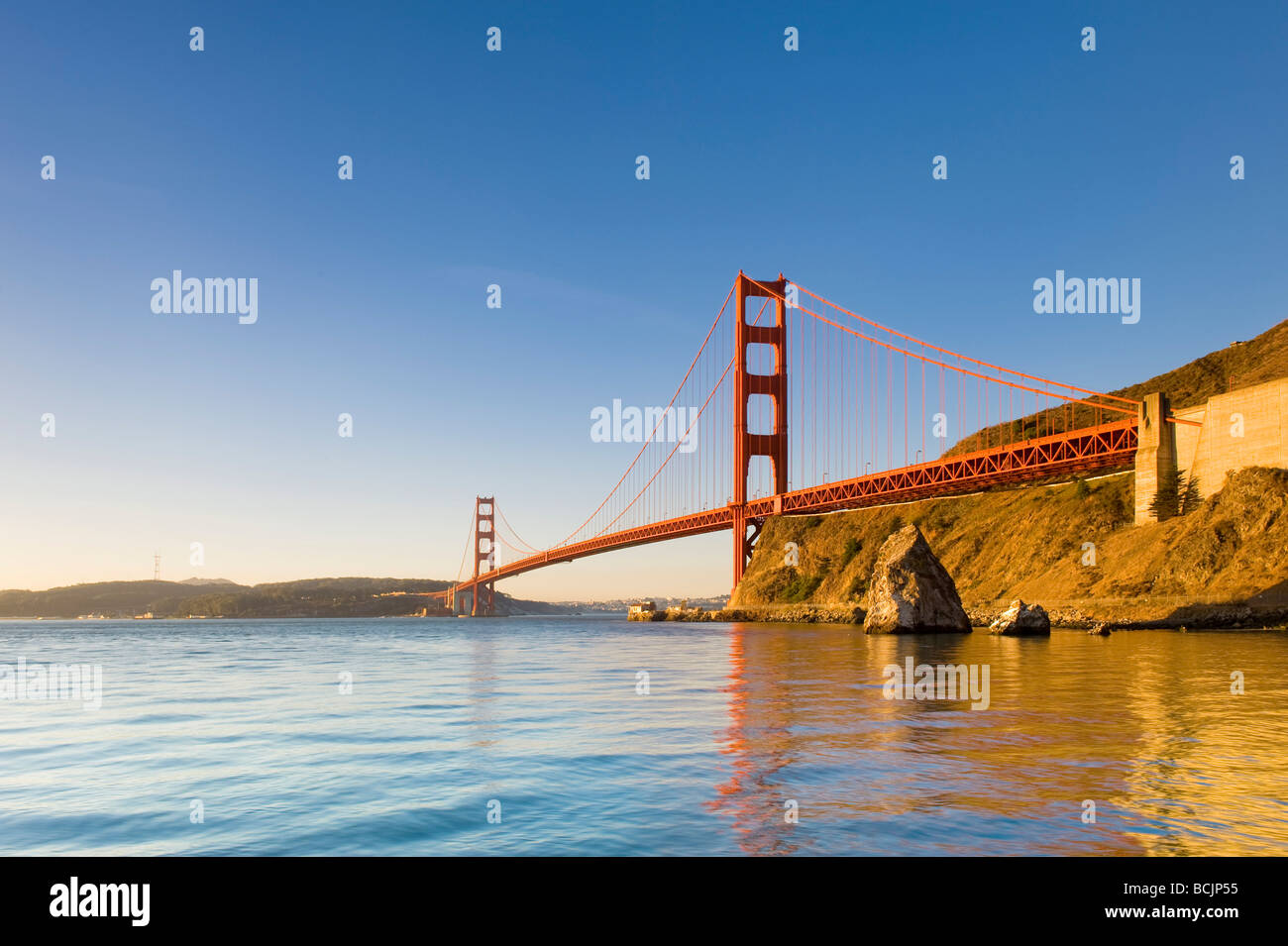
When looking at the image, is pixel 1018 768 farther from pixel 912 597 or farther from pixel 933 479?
pixel 933 479

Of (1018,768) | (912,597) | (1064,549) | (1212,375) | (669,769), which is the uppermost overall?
(1212,375)

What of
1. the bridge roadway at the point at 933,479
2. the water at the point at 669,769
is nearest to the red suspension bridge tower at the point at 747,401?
the bridge roadway at the point at 933,479

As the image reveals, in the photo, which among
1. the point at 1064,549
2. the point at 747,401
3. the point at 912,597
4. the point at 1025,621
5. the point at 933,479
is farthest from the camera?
the point at 747,401

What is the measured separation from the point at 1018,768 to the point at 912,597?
3456 cm

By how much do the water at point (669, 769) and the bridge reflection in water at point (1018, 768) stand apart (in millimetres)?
40

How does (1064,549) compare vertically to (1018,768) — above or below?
above

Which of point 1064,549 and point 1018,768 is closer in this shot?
point 1018,768

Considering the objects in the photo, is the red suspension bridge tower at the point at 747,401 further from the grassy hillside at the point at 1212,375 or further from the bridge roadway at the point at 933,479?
the grassy hillside at the point at 1212,375

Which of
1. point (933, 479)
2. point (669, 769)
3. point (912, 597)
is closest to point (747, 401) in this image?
point (933, 479)

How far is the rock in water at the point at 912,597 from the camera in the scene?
4197 centimetres

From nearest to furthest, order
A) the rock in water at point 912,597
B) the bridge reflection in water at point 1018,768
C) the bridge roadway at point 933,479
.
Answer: the bridge reflection in water at point 1018,768 < the rock in water at point 912,597 < the bridge roadway at point 933,479

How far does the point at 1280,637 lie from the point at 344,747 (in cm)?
3321

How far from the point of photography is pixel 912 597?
42.0 m

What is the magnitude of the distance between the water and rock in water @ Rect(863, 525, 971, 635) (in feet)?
71.0
